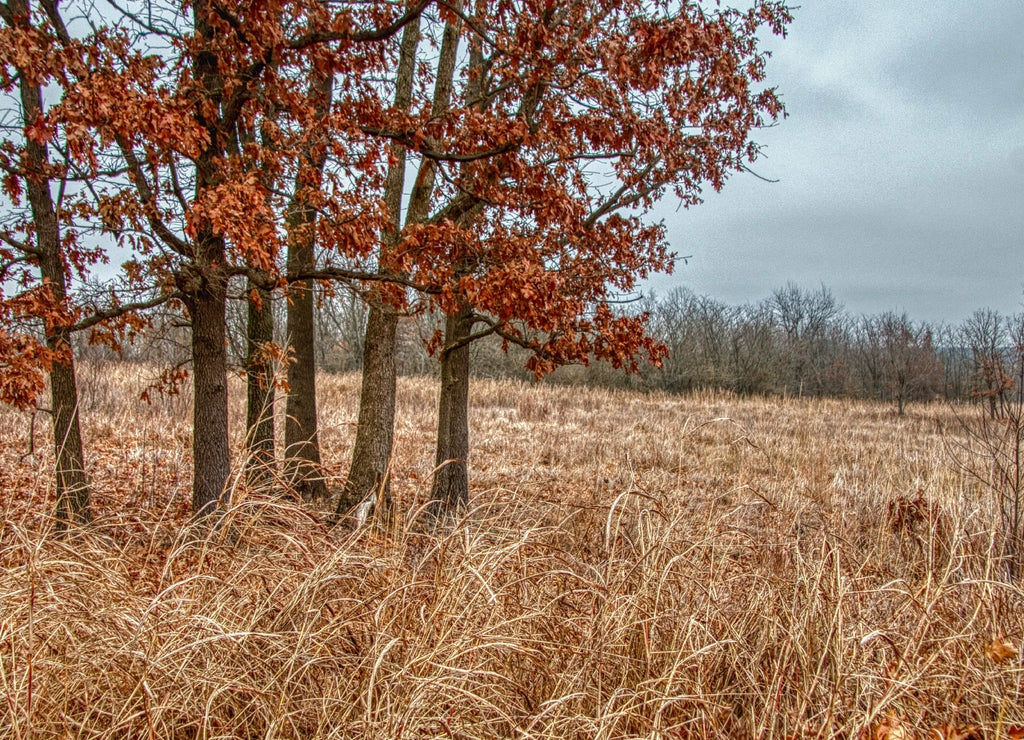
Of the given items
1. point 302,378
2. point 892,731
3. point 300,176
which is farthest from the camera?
point 302,378

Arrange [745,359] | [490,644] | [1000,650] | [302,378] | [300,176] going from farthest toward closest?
[745,359] → [302,378] → [300,176] → [1000,650] → [490,644]

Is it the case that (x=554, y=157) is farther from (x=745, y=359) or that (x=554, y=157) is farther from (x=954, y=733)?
(x=745, y=359)

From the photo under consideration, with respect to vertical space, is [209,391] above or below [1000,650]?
above

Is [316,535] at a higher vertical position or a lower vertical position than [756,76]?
lower

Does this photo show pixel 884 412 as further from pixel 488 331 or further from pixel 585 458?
pixel 488 331

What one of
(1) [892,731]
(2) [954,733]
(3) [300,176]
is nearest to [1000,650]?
(2) [954,733]

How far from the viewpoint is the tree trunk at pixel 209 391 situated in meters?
5.66

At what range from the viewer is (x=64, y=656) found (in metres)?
2.38

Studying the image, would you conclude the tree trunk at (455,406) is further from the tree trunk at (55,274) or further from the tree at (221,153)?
the tree trunk at (55,274)

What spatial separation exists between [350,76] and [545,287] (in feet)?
10.5

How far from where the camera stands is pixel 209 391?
572 centimetres

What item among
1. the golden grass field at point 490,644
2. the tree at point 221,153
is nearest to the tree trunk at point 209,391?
the tree at point 221,153

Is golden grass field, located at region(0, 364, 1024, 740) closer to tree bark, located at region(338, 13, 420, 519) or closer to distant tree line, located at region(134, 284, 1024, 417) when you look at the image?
tree bark, located at region(338, 13, 420, 519)

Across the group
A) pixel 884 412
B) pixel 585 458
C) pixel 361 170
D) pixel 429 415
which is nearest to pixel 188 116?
pixel 361 170
